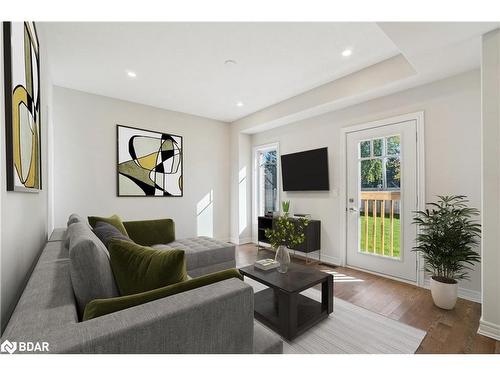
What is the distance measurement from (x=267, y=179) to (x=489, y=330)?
3.62 metres

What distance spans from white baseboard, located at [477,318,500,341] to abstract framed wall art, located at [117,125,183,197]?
13.5 ft

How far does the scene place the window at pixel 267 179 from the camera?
4629 mm

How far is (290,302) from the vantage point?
167cm

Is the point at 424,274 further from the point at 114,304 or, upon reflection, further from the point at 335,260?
the point at 114,304

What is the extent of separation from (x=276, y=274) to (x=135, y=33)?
8.38ft

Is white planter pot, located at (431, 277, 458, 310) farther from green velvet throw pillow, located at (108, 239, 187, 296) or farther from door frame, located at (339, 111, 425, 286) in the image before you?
green velvet throw pillow, located at (108, 239, 187, 296)

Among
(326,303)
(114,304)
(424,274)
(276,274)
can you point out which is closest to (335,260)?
(424,274)

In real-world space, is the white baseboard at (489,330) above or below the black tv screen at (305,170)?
below

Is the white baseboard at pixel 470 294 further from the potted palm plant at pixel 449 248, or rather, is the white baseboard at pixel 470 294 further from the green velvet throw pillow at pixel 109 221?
the green velvet throw pillow at pixel 109 221

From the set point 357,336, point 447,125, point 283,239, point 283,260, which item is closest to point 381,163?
Answer: point 447,125

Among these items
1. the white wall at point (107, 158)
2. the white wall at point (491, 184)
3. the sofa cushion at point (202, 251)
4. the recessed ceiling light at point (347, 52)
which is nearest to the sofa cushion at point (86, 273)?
the sofa cushion at point (202, 251)

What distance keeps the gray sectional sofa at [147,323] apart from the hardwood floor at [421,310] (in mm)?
1500

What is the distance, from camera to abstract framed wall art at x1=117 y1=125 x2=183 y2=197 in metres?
3.71

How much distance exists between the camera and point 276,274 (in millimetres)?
2037
